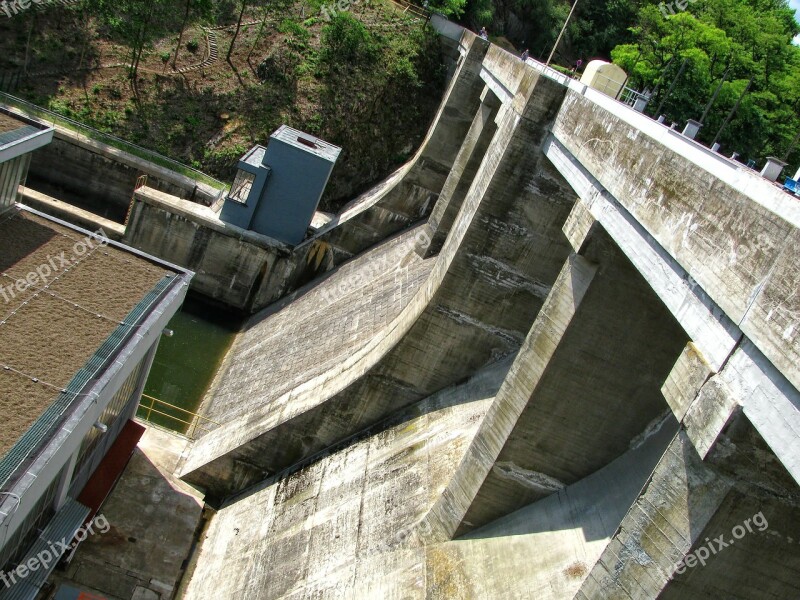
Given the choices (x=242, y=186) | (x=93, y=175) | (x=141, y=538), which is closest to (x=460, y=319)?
(x=141, y=538)

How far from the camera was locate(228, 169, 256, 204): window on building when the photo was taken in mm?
26625

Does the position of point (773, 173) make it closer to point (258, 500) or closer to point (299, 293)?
point (258, 500)

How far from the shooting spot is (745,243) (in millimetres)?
6656

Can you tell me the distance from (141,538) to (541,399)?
899 centimetres

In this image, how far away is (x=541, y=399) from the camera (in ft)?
37.7

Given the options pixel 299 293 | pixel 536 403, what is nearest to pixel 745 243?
pixel 536 403

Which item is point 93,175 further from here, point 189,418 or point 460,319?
point 460,319

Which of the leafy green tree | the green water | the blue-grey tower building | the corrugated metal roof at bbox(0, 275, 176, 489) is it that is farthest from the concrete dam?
the leafy green tree

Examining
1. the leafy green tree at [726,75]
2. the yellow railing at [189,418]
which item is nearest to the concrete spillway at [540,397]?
the yellow railing at [189,418]

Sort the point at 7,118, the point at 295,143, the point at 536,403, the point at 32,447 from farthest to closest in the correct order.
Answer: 1. the point at 295,143
2. the point at 7,118
3. the point at 536,403
4. the point at 32,447

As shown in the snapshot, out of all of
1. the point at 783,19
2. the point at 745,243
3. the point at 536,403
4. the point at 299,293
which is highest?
the point at 783,19

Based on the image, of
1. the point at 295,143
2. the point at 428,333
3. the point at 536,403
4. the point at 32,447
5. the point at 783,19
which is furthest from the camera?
the point at 783,19

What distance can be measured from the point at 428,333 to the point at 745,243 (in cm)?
1077

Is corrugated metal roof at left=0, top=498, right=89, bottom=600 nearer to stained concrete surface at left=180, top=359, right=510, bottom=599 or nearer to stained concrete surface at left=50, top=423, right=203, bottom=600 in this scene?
stained concrete surface at left=50, top=423, right=203, bottom=600
